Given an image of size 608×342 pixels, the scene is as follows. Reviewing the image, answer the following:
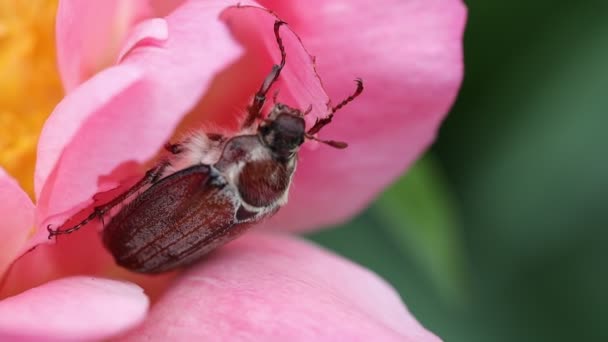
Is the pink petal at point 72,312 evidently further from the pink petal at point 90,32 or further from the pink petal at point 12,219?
the pink petal at point 90,32

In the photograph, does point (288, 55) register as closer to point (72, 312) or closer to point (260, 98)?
point (260, 98)

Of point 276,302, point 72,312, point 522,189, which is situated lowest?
point 522,189

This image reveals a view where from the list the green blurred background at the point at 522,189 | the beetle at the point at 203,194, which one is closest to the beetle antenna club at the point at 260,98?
the beetle at the point at 203,194

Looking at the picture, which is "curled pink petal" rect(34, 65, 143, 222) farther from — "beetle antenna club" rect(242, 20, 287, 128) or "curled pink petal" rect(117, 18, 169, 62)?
"beetle antenna club" rect(242, 20, 287, 128)

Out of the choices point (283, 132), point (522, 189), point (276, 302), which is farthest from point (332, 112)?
point (522, 189)

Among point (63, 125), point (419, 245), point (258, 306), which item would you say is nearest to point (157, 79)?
point (63, 125)

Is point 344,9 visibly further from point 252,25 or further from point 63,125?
point 63,125
